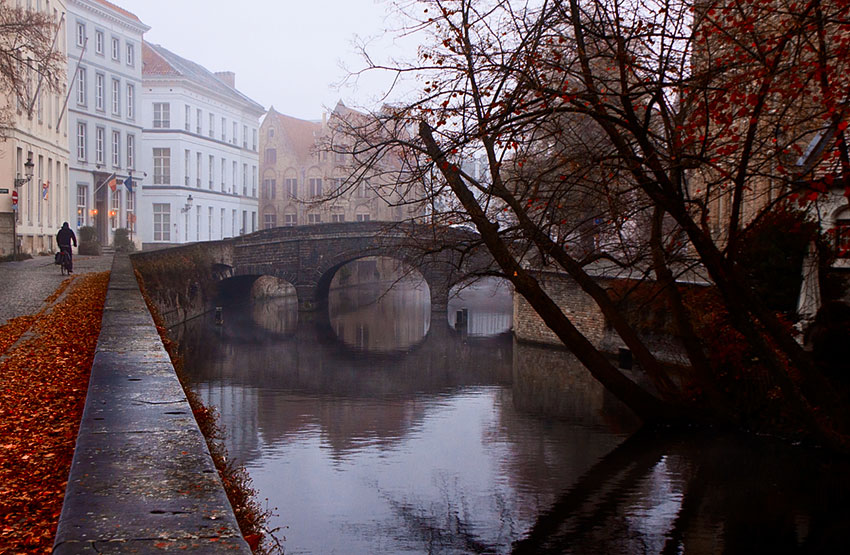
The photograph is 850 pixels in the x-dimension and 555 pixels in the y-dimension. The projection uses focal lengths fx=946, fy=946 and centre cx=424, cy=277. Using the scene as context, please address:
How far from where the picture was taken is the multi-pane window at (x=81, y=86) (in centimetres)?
3550

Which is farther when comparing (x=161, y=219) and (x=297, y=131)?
(x=297, y=131)

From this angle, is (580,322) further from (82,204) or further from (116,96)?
(116,96)

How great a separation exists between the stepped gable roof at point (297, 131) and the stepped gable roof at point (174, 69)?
6181 mm

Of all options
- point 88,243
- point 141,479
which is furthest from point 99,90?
point 141,479

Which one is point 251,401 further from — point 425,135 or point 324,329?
point 324,329

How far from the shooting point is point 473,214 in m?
11.6

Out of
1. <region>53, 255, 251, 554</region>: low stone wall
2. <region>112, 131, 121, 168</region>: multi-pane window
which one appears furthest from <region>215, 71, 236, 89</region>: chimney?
<region>53, 255, 251, 554</region>: low stone wall

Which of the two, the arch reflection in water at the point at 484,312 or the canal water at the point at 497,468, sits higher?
the arch reflection in water at the point at 484,312

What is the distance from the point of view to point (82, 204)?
3538 centimetres

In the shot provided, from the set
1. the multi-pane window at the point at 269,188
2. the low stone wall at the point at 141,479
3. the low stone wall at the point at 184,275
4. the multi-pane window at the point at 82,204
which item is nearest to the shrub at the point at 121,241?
the multi-pane window at the point at 82,204

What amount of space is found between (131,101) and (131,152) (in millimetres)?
2125

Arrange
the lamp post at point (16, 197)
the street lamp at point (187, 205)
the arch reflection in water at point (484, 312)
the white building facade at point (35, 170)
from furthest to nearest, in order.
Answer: the street lamp at point (187, 205) < the arch reflection in water at point (484, 312) < the white building facade at point (35, 170) < the lamp post at point (16, 197)

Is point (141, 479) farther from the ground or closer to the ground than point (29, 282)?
closer to the ground

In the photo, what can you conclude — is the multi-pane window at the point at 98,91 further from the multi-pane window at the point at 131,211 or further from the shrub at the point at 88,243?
the shrub at the point at 88,243
